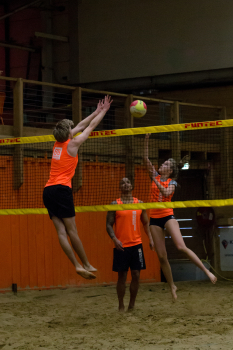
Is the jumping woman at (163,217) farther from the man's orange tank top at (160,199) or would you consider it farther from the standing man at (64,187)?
the standing man at (64,187)

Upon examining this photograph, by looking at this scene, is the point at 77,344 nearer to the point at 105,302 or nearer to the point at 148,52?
the point at 105,302

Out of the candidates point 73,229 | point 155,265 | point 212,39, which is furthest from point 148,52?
point 73,229

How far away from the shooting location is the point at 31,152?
9.72m

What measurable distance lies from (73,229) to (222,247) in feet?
21.8

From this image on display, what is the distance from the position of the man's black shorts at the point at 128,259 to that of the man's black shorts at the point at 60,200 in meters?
1.97

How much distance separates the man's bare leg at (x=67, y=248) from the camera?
570 centimetres

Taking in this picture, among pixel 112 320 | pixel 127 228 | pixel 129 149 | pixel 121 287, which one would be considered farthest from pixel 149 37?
pixel 112 320

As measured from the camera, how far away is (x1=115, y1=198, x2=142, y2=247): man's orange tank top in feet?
25.2

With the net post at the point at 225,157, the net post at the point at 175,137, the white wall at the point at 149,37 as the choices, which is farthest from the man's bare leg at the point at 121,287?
the white wall at the point at 149,37

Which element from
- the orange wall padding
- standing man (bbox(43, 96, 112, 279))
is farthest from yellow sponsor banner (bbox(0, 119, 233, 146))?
the orange wall padding

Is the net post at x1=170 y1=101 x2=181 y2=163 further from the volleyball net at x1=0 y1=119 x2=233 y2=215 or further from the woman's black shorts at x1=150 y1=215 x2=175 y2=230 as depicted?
the woman's black shorts at x1=150 y1=215 x2=175 y2=230

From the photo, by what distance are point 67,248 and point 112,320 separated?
1902 millimetres

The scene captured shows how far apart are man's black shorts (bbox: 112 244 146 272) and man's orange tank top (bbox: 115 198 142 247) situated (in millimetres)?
99

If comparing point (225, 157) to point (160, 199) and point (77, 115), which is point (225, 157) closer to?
point (77, 115)
